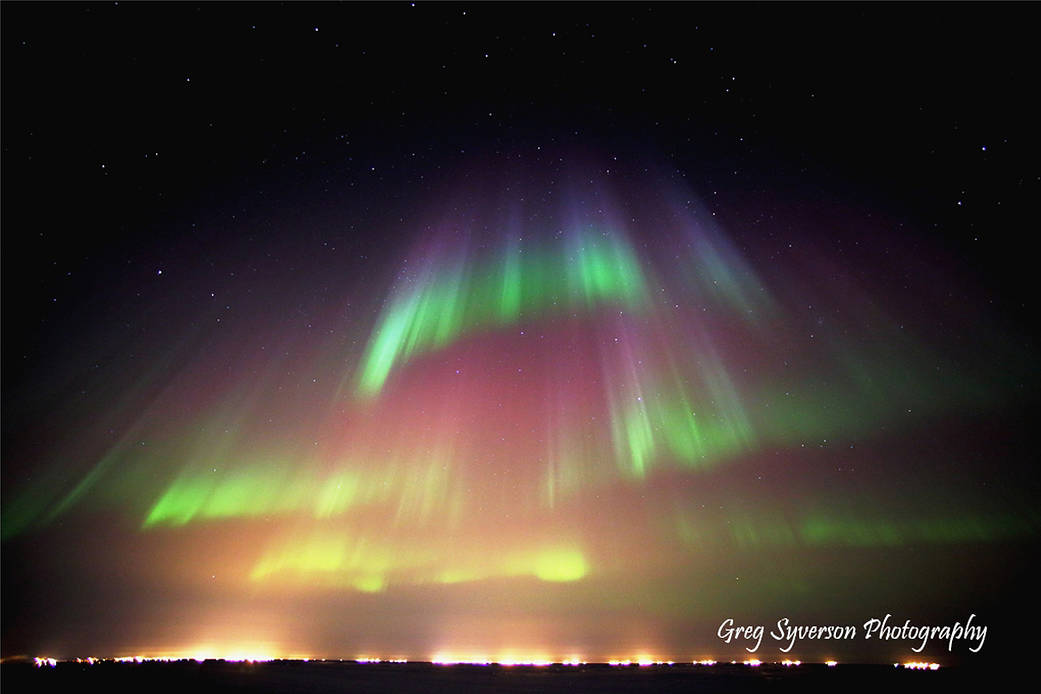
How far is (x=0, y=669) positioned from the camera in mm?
17359

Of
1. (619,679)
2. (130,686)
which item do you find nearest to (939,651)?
(619,679)

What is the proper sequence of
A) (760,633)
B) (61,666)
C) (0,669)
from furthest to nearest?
1. (760,633)
2. (61,666)
3. (0,669)

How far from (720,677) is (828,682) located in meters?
3.02

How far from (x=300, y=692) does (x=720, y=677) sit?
40.6ft

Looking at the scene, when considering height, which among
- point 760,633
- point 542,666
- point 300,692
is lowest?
point 300,692

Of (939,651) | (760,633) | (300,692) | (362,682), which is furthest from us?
(939,651)

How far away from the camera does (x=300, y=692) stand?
504 inches

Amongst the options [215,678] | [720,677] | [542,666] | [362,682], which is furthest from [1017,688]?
[215,678]

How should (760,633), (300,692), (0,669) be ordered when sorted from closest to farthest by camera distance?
(300,692) → (0,669) → (760,633)

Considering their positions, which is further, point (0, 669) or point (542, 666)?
point (542, 666)

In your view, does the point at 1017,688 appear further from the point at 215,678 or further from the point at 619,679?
the point at 215,678

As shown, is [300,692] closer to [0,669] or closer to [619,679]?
[619,679]

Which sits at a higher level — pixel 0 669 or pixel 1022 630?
pixel 1022 630

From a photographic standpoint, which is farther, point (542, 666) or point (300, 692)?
point (542, 666)
